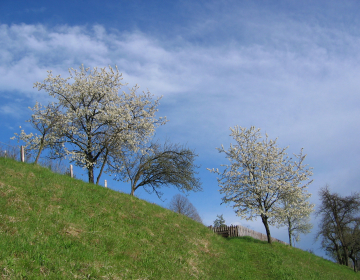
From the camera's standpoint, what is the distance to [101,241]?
12.3 metres

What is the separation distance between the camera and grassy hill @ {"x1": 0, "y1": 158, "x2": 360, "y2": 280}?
30.2ft

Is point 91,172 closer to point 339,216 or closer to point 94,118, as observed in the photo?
point 94,118

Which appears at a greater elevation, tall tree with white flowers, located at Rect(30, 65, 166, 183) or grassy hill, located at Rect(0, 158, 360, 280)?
tall tree with white flowers, located at Rect(30, 65, 166, 183)

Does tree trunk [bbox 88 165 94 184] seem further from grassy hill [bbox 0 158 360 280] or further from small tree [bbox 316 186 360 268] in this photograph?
small tree [bbox 316 186 360 268]

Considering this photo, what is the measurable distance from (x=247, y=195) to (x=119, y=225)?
1885 cm

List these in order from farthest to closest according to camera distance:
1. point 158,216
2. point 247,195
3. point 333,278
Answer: point 247,195 → point 333,278 → point 158,216

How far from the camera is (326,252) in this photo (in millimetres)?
56906

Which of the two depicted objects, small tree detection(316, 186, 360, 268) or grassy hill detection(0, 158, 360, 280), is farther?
small tree detection(316, 186, 360, 268)

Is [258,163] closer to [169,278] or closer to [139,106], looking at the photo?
[139,106]

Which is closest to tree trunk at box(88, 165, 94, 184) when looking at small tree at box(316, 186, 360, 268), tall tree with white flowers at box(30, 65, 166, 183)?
tall tree with white flowers at box(30, 65, 166, 183)

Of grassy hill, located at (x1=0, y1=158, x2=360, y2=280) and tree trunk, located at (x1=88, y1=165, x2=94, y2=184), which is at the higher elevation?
tree trunk, located at (x1=88, y1=165, x2=94, y2=184)

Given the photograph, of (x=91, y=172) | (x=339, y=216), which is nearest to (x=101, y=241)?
(x=91, y=172)

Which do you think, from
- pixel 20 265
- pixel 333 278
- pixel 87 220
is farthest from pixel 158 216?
pixel 333 278

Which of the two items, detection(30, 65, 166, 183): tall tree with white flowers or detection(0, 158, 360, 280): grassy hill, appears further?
detection(30, 65, 166, 183): tall tree with white flowers
